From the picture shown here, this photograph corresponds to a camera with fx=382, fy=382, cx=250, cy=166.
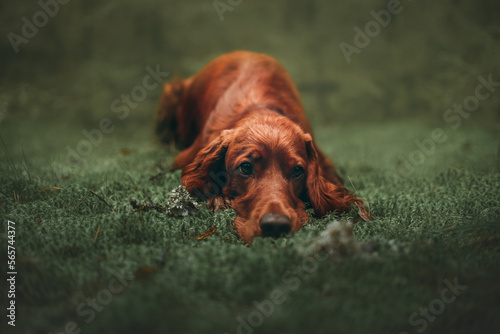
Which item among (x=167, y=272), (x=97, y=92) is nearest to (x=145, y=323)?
(x=167, y=272)

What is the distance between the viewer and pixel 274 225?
72.1 inches

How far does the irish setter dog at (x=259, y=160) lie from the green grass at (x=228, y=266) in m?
0.15

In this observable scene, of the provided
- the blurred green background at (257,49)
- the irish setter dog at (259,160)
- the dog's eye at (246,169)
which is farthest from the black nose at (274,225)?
the blurred green background at (257,49)

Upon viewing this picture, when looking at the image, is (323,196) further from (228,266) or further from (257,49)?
(257,49)

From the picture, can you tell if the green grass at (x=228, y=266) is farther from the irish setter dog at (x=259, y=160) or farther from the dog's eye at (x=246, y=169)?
the dog's eye at (x=246, y=169)

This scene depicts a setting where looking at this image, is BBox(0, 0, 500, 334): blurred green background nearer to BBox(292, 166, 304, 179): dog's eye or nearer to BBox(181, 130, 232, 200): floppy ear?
BBox(181, 130, 232, 200): floppy ear

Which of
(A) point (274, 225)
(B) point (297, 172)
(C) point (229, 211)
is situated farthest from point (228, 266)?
(B) point (297, 172)

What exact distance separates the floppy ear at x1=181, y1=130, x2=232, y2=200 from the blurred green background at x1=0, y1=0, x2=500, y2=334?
21cm

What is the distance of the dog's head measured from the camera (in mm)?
2076

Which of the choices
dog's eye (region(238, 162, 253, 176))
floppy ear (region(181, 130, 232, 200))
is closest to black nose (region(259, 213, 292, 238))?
dog's eye (region(238, 162, 253, 176))

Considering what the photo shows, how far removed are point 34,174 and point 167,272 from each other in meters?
1.88

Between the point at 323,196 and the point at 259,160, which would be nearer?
the point at 259,160

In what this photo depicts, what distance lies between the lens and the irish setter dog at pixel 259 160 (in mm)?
2059

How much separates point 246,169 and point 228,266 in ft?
2.87
